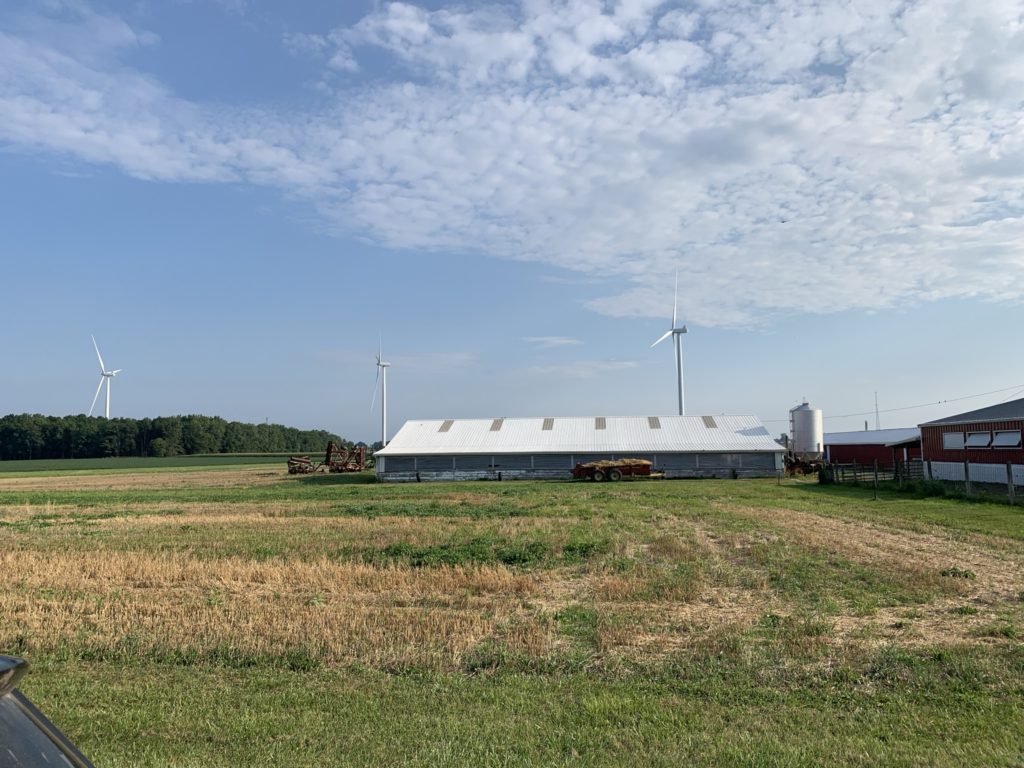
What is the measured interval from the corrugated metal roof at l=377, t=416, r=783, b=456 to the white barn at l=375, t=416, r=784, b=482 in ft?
0.25

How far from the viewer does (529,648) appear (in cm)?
852

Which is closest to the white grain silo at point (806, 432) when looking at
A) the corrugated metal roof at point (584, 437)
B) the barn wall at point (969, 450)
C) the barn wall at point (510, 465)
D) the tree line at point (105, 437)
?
the corrugated metal roof at point (584, 437)

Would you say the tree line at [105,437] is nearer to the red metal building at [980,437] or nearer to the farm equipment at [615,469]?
the farm equipment at [615,469]

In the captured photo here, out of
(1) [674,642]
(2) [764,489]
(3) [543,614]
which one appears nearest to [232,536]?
(3) [543,614]

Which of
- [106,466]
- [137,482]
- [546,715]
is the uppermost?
[106,466]

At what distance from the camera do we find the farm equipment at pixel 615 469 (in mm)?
53688

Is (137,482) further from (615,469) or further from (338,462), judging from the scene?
(615,469)

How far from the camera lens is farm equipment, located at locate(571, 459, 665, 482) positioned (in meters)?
53.7

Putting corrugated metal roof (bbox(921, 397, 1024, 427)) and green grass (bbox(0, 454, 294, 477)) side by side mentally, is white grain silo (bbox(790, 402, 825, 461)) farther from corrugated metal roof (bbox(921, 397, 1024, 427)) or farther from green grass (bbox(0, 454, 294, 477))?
green grass (bbox(0, 454, 294, 477))

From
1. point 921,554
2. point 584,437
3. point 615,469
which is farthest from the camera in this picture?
point 584,437

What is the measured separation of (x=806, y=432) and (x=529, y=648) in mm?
68718

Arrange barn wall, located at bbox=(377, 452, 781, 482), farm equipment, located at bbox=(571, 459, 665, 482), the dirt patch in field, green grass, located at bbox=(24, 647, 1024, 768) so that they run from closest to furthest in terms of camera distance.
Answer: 1. green grass, located at bbox=(24, 647, 1024, 768)
2. the dirt patch in field
3. farm equipment, located at bbox=(571, 459, 665, 482)
4. barn wall, located at bbox=(377, 452, 781, 482)

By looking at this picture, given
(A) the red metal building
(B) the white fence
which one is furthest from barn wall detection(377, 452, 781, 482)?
(B) the white fence

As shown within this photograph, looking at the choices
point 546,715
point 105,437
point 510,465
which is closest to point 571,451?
point 510,465
